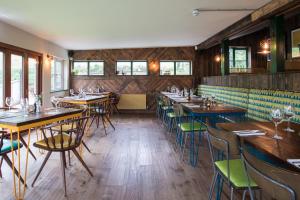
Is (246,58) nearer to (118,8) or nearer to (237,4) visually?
(237,4)

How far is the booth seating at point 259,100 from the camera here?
305 centimetres

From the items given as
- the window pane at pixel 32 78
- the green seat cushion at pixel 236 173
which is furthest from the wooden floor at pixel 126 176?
the window pane at pixel 32 78

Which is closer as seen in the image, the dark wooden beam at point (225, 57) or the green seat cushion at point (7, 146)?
the green seat cushion at point (7, 146)

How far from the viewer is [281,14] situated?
3.83 meters

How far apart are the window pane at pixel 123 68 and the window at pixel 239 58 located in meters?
4.07

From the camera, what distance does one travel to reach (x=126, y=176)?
9.59 feet

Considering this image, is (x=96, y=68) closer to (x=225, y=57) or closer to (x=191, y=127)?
(x=225, y=57)

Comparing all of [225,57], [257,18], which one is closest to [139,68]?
[225,57]

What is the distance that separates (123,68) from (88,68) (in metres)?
1.49

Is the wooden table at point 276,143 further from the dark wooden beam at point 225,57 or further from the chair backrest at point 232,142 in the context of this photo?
the dark wooden beam at point 225,57

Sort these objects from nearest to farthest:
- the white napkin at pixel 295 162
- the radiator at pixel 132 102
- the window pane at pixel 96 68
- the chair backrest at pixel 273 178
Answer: the chair backrest at pixel 273 178 < the white napkin at pixel 295 162 < the radiator at pixel 132 102 < the window pane at pixel 96 68

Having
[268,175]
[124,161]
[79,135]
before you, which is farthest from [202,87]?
[268,175]

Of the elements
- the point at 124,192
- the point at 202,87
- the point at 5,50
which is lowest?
the point at 124,192

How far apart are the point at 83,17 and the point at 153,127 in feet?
10.8
